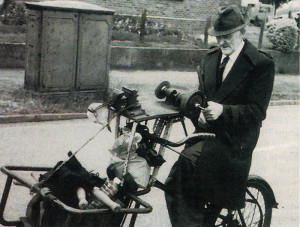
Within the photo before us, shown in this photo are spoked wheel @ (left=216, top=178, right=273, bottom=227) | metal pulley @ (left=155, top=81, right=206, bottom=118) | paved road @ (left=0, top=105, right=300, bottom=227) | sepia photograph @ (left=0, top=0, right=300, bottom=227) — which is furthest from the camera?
paved road @ (left=0, top=105, right=300, bottom=227)

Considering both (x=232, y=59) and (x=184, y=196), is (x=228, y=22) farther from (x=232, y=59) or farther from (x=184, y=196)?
(x=184, y=196)

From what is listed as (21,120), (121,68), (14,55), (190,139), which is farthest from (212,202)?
(121,68)

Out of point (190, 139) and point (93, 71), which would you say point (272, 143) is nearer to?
point (93, 71)

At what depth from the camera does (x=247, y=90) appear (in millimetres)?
4207

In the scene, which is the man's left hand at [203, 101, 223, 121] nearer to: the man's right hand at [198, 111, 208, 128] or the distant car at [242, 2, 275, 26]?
the man's right hand at [198, 111, 208, 128]

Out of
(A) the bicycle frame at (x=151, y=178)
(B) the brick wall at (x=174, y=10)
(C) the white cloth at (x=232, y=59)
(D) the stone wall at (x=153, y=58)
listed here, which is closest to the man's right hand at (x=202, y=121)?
(A) the bicycle frame at (x=151, y=178)

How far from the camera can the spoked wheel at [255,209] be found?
4.69 m

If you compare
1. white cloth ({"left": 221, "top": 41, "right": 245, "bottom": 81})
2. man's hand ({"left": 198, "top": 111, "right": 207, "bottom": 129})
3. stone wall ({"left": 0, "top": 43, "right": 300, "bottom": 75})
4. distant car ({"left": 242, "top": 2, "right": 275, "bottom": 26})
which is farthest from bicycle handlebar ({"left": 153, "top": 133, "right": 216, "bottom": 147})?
distant car ({"left": 242, "top": 2, "right": 275, "bottom": 26})

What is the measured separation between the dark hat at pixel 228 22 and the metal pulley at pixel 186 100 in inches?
20.3

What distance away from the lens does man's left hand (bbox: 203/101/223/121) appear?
3.96 meters

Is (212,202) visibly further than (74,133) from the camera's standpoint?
No

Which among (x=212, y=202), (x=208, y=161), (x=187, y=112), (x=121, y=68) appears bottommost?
(x=121, y=68)

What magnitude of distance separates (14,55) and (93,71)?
9.61 ft

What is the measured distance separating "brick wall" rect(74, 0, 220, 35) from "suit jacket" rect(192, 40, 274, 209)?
47.3 feet
